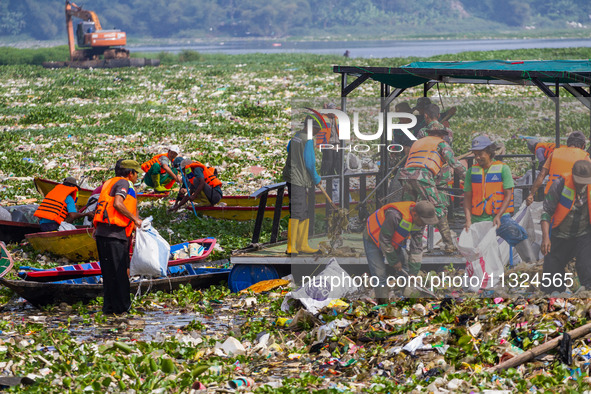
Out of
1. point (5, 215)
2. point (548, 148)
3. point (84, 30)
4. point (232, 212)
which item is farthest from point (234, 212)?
point (84, 30)

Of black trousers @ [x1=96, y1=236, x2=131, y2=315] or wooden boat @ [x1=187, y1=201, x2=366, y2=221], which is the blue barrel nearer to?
black trousers @ [x1=96, y1=236, x2=131, y2=315]

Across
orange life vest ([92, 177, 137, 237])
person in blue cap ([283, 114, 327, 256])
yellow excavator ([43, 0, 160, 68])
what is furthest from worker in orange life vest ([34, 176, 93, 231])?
yellow excavator ([43, 0, 160, 68])

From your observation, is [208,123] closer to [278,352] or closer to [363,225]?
[363,225]

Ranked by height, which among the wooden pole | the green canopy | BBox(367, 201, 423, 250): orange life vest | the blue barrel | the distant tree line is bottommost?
the blue barrel

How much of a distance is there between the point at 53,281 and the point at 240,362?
3.22 m

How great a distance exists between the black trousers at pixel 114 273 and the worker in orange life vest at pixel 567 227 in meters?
4.16

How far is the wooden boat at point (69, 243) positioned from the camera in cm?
1028

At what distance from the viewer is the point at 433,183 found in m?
A: 7.66

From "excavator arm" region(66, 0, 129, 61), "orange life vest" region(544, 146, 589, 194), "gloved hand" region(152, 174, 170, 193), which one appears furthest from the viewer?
"excavator arm" region(66, 0, 129, 61)

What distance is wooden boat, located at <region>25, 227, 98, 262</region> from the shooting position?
10.3m

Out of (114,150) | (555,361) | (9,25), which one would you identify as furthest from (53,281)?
(9,25)

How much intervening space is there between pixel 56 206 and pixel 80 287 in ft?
8.56

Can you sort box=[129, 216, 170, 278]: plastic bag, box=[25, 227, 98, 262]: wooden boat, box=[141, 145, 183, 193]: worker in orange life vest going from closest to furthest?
1. box=[129, 216, 170, 278]: plastic bag
2. box=[25, 227, 98, 262]: wooden boat
3. box=[141, 145, 183, 193]: worker in orange life vest

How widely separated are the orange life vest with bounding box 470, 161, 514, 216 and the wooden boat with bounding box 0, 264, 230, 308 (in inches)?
124
